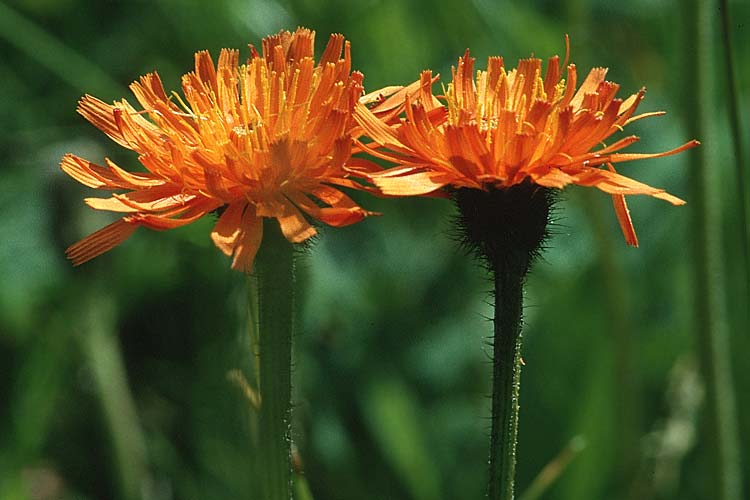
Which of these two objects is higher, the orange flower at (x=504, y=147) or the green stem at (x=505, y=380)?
the orange flower at (x=504, y=147)

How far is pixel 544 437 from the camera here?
189 centimetres

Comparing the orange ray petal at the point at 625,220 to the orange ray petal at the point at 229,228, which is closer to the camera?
the orange ray petal at the point at 229,228

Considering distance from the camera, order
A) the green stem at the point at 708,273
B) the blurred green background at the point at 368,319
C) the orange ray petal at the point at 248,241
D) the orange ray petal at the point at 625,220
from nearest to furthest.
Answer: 1. the orange ray petal at the point at 248,241
2. the orange ray petal at the point at 625,220
3. the green stem at the point at 708,273
4. the blurred green background at the point at 368,319

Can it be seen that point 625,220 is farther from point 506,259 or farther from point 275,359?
point 275,359

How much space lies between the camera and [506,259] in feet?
3.06

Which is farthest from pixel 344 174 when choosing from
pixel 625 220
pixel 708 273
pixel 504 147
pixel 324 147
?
pixel 708 273

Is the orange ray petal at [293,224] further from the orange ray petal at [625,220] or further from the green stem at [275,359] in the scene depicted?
the orange ray petal at [625,220]

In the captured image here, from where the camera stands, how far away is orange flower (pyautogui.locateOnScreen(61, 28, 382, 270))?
2.82 feet

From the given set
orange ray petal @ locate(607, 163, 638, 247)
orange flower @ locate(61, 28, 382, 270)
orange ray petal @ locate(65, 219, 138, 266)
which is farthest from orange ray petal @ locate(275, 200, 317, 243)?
orange ray petal @ locate(607, 163, 638, 247)

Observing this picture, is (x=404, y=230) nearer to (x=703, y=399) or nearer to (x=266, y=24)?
(x=266, y=24)

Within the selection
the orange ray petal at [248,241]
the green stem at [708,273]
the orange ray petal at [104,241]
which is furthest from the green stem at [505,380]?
the green stem at [708,273]

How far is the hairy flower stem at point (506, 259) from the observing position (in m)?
0.90

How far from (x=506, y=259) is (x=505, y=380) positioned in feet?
0.36

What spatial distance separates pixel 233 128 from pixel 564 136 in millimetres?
313
